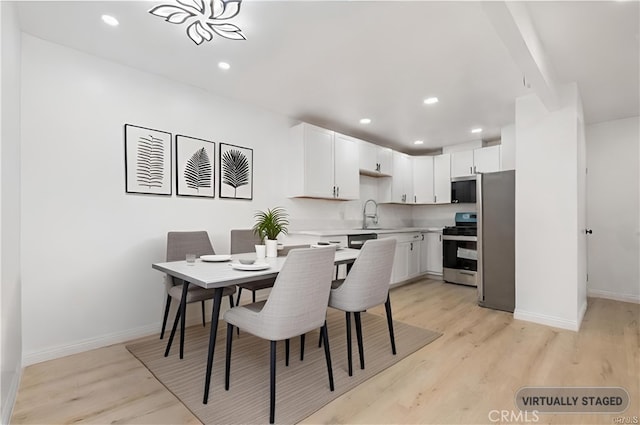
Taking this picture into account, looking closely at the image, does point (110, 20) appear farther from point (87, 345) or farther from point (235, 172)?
point (87, 345)

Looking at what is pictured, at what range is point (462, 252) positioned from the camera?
4852 millimetres

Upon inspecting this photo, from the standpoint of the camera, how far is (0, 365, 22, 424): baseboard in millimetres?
1600

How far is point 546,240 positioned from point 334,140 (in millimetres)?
2708

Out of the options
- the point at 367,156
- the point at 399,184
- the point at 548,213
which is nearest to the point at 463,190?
the point at 399,184

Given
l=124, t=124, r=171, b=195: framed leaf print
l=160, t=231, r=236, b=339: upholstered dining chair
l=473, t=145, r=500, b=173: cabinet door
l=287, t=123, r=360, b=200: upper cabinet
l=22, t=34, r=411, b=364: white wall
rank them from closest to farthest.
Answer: l=22, t=34, r=411, b=364: white wall → l=160, t=231, r=236, b=339: upholstered dining chair → l=124, t=124, r=171, b=195: framed leaf print → l=287, t=123, r=360, b=200: upper cabinet → l=473, t=145, r=500, b=173: cabinet door

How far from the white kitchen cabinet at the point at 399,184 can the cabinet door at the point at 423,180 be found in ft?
0.26

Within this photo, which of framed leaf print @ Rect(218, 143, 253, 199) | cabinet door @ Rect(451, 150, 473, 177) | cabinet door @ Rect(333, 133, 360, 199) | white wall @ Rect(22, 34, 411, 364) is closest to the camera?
white wall @ Rect(22, 34, 411, 364)

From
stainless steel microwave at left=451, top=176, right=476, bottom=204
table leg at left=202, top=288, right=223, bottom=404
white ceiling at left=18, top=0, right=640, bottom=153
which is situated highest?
white ceiling at left=18, top=0, right=640, bottom=153

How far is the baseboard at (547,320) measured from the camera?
307 cm

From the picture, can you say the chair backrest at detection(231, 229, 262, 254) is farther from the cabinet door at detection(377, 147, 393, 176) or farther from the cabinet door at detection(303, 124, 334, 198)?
the cabinet door at detection(377, 147, 393, 176)

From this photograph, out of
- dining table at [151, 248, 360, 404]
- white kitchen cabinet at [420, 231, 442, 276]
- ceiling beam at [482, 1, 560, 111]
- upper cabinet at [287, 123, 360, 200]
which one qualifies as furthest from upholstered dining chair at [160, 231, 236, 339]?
white kitchen cabinet at [420, 231, 442, 276]

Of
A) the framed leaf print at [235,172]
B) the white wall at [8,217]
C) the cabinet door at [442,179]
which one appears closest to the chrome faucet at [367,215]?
the cabinet door at [442,179]

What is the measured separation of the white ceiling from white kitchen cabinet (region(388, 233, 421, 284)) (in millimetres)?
2013

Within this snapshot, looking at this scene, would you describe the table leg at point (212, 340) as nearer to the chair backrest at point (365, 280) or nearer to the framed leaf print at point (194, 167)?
the chair backrest at point (365, 280)
